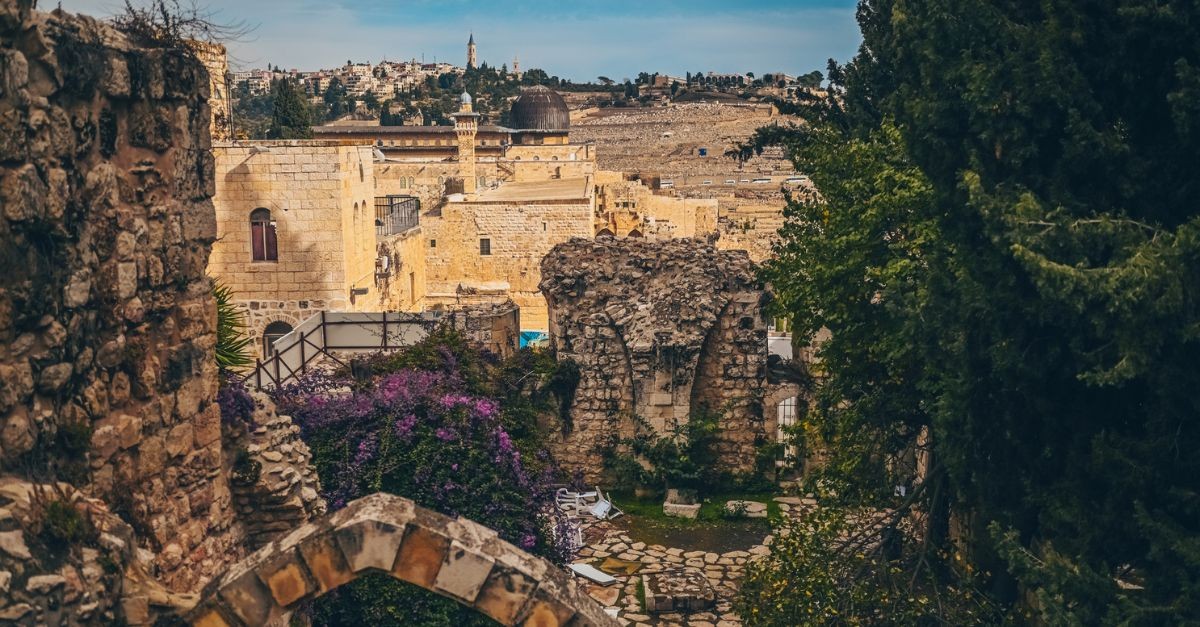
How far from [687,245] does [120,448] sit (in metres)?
11.5

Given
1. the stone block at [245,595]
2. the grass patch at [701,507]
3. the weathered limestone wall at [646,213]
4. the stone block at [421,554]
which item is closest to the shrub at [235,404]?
the stone block at [245,595]

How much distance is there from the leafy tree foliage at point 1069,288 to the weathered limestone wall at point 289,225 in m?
12.3

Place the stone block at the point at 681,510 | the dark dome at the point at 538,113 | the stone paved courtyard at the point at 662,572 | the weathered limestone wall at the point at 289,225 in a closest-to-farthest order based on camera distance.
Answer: the stone paved courtyard at the point at 662,572 → the stone block at the point at 681,510 → the weathered limestone wall at the point at 289,225 → the dark dome at the point at 538,113

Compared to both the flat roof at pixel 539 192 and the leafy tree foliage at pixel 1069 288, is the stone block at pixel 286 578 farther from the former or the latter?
the flat roof at pixel 539 192

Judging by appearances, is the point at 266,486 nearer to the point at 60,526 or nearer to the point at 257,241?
the point at 60,526

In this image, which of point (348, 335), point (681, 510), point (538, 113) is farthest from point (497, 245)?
point (538, 113)

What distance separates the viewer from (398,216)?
1337 inches

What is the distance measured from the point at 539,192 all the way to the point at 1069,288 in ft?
112

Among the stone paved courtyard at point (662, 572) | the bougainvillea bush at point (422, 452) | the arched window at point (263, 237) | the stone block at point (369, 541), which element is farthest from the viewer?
the arched window at point (263, 237)

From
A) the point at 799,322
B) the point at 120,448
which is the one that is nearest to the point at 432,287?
the point at 799,322

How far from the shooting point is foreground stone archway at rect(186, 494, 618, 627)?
5852 millimetres

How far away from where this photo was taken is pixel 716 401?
17094mm

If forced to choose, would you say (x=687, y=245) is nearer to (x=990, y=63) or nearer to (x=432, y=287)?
(x=990, y=63)

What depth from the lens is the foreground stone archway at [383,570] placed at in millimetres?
5852
